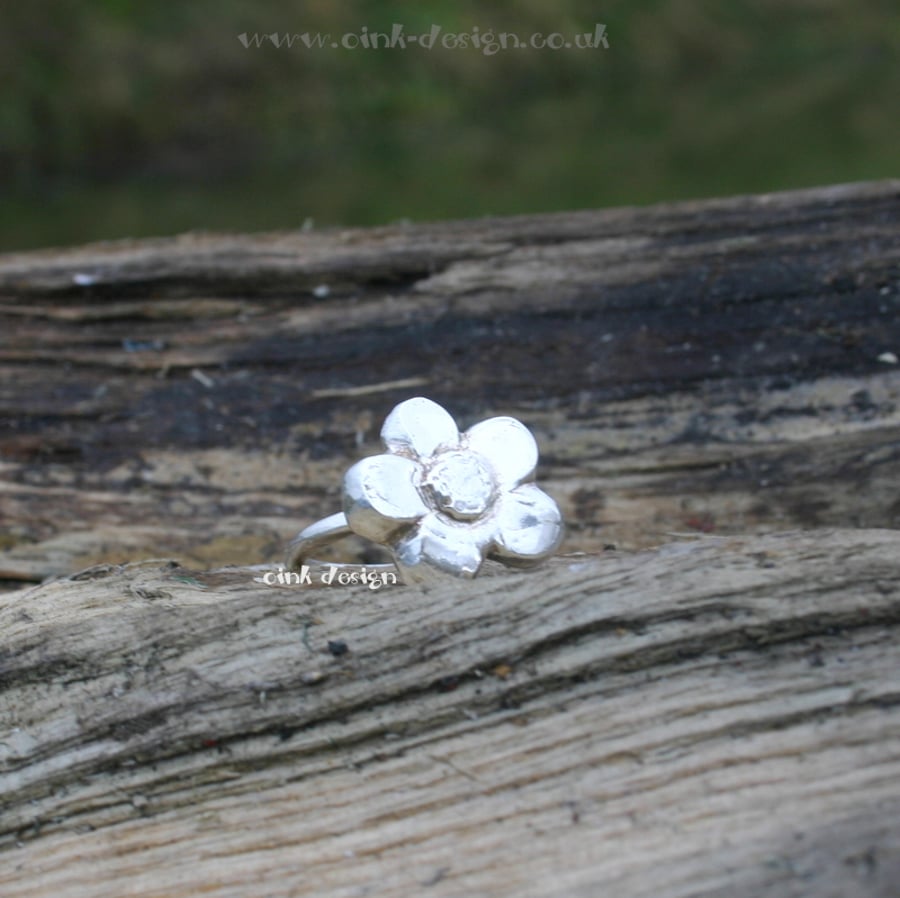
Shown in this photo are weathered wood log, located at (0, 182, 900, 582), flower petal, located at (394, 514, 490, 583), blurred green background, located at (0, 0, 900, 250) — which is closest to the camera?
flower petal, located at (394, 514, 490, 583)

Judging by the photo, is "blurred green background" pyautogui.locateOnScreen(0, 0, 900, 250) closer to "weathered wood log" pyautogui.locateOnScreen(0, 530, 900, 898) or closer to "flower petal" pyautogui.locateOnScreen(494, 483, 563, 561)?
"flower petal" pyautogui.locateOnScreen(494, 483, 563, 561)

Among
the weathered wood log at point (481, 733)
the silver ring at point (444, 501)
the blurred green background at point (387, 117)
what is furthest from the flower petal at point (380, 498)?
the blurred green background at point (387, 117)

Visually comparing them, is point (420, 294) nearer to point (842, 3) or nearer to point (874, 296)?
point (874, 296)

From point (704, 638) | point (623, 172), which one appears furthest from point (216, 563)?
point (623, 172)

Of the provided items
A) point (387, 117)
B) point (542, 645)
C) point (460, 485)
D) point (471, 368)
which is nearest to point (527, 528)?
point (460, 485)

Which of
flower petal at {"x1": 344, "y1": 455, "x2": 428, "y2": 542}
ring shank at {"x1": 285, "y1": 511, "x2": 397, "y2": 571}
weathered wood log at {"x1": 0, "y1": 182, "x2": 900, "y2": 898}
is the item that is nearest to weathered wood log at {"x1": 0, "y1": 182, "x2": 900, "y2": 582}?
weathered wood log at {"x1": 0, "y1": 182, "x2": 900, "y2": 898}

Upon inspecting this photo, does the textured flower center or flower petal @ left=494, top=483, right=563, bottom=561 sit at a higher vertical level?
the textured flower center

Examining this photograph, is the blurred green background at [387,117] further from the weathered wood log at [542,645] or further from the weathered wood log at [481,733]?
the weathered wood log at [481,733]
